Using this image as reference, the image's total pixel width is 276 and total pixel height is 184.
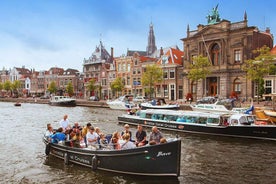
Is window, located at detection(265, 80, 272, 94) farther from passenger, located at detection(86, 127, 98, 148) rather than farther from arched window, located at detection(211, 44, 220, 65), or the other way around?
passenger, located at detection(86, 127, 98, 148)

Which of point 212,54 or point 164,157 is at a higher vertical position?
point 212,54

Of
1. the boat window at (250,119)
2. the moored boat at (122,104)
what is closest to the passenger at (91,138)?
the boat window at (250,119)

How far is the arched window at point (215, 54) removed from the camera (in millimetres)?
58906

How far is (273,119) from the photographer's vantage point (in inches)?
1092

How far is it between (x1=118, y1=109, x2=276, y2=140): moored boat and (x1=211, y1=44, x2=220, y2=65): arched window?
1228 inches

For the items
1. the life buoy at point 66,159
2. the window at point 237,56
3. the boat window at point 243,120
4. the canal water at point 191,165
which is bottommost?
the canal water at point 191,165

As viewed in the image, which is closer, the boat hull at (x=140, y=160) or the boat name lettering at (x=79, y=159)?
the boat hull at (x=140, y=160)

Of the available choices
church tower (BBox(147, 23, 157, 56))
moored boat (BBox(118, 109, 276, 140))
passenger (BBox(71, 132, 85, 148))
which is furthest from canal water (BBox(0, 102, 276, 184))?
church tower (BBox(147, 23, 157, 56))

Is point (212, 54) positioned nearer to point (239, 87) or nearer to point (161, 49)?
point (239, 87)

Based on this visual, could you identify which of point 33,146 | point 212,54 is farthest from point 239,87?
point 33,146

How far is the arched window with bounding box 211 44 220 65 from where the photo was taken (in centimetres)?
5891

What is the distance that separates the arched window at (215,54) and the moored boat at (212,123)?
3119 cm

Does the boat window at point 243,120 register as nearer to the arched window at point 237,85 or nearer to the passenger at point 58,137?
the passenger at point 58,137

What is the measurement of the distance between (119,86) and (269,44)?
34935mm
